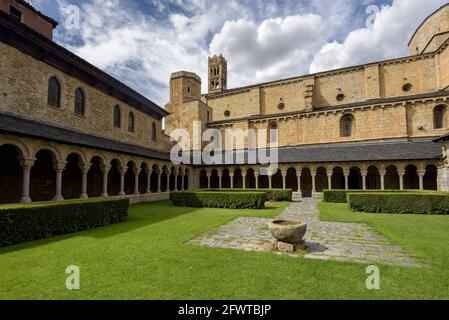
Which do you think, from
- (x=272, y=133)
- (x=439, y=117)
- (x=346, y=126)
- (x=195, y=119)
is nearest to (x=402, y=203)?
(x=346, y=126)

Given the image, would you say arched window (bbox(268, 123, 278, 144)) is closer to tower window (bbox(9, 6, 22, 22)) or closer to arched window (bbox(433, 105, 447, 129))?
arched window (bbox(433, 105, 447, 129))

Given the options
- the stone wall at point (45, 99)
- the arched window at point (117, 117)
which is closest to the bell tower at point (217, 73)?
the stone wall at point (45, 99)

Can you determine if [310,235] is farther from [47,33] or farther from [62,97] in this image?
[47,33]

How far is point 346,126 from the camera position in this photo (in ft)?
75.7

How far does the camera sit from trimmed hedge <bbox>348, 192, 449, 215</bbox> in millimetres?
10891

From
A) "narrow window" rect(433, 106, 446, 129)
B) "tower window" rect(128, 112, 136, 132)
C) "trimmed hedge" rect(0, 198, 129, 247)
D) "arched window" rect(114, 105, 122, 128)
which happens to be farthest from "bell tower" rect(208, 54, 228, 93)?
"trimmed hedge" rect(0, 198, 129, 247)

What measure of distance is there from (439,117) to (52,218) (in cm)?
2759

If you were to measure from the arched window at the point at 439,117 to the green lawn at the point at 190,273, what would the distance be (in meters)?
19.3

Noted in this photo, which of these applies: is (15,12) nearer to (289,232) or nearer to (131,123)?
(131,123)

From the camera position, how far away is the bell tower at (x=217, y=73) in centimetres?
4294

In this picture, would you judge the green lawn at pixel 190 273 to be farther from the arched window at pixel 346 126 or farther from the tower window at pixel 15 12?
the arched window at pixel 346 126
